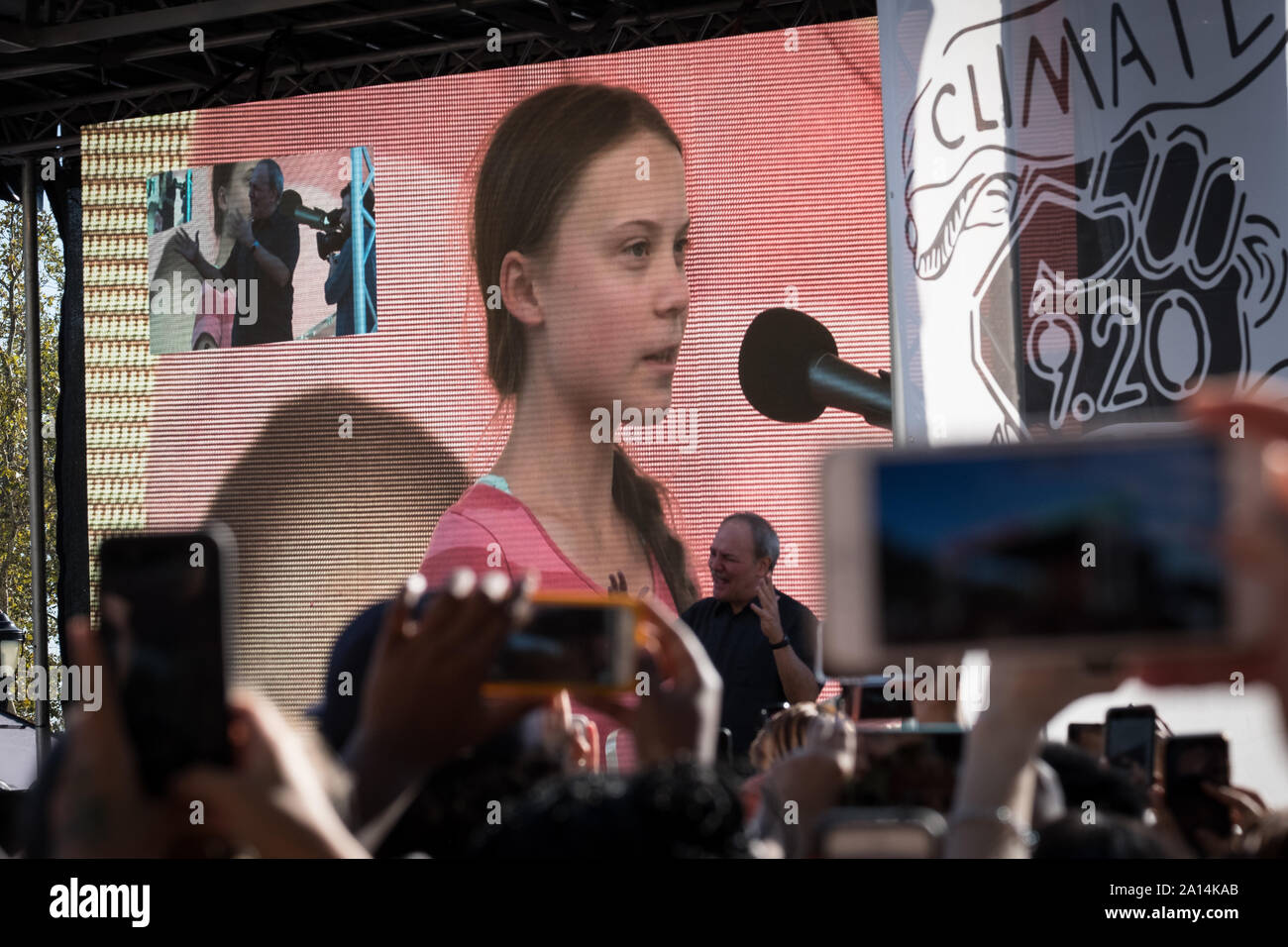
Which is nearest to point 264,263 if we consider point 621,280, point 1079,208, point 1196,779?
point 621,280

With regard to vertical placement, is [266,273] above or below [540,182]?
below

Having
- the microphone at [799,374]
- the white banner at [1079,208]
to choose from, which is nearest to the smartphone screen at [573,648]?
the white banner at [1079,208]

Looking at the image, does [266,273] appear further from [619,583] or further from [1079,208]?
[1079,208]

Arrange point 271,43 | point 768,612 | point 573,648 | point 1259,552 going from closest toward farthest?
point 1259,552
point 573,648
point 768,612
point 271,43

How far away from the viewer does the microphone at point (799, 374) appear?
5.43 meters

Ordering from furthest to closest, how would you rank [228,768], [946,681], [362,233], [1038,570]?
[362,233] < [946,681] < [228,768] < [1038,570]

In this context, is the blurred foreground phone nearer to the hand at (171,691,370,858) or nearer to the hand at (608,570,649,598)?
the hand at (171,691,370,858)

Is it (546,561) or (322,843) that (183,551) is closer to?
(322,843)

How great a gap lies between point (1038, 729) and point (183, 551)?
50cm

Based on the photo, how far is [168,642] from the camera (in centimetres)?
86

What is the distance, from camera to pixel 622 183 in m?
5.66

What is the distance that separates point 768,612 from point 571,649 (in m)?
3.40

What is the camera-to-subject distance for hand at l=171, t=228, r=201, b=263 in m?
6.32
